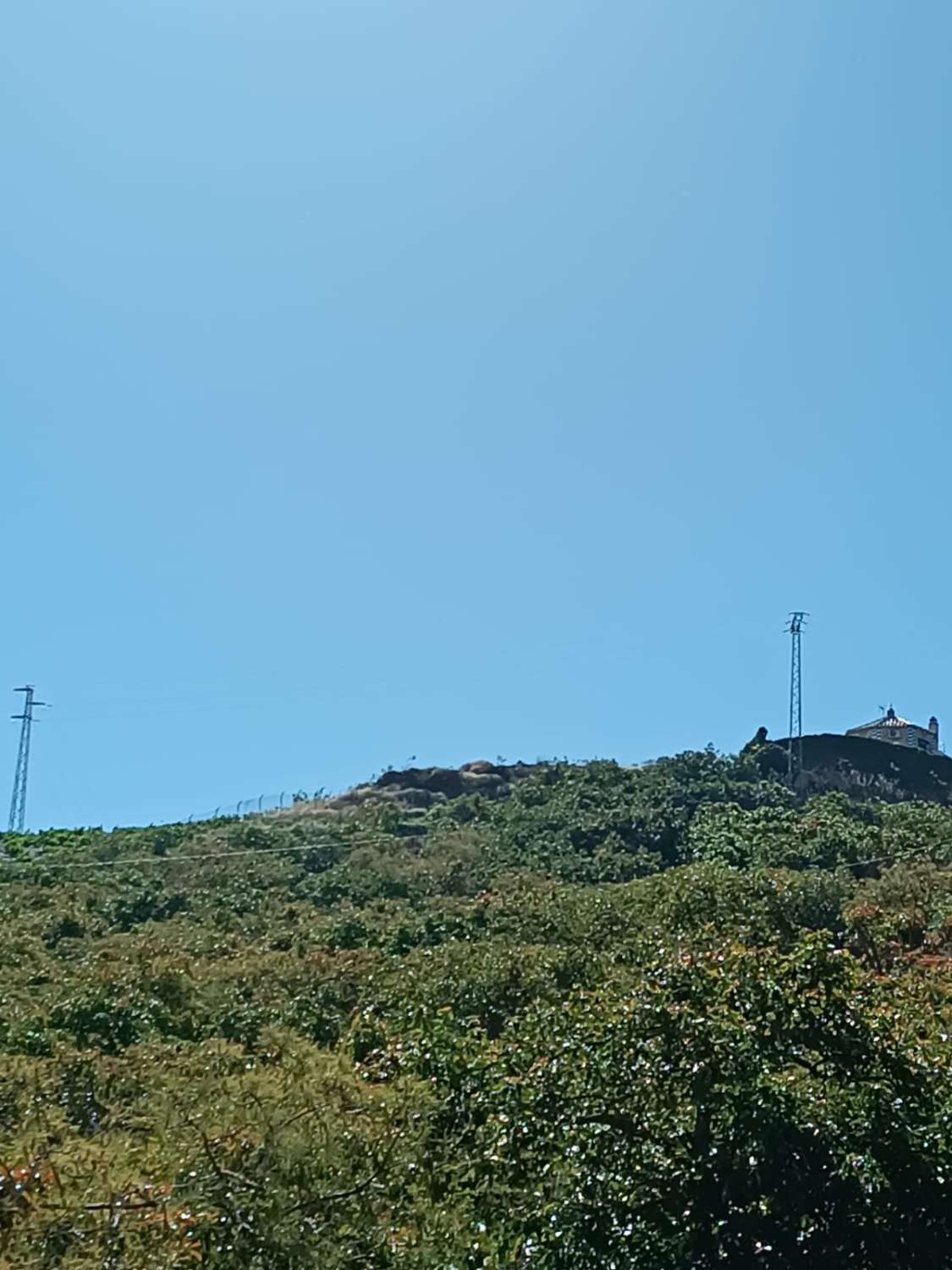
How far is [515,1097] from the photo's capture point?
437 inches

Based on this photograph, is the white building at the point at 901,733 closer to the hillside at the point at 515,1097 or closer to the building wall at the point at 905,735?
the building wall at the point at 905,735

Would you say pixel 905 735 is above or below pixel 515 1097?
above

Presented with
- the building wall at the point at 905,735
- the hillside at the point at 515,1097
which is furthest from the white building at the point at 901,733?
the hillside at the point at 515,1097

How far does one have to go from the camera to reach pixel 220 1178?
361 inches

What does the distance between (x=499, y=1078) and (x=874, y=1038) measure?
11.0ft

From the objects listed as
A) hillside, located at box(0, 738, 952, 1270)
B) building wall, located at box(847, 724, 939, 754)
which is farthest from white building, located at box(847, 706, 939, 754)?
hillside, located at box(0, 738, 952, 1270)

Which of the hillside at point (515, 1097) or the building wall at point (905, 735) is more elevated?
the building wall at point (905, 735)

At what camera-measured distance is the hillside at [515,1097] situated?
920 centimetres

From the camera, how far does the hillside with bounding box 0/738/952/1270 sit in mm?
9195

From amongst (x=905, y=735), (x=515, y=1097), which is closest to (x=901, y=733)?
(x=905, y=735)

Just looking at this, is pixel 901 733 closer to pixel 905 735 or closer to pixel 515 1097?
pixel 905 735

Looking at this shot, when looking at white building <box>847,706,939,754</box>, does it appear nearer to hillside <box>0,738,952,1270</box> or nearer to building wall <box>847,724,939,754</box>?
building wall <box>847,724,939,754</box>

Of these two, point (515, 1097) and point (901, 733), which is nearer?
point (515, 1097)

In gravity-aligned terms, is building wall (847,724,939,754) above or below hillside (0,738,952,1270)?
above
